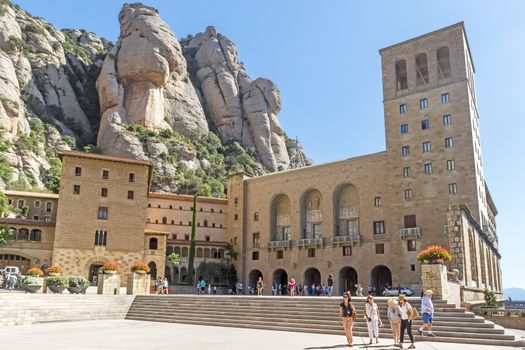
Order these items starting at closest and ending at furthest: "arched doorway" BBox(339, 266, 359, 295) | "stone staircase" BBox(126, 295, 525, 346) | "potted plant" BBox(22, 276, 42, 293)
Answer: "stone staircase" BBox(126, 295, 525, 346) < "potted plant" BBox(22, 276, 42, 293) < "arched doorway" BBox(339, 266, 359, 295)

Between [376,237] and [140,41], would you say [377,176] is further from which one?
[140,41]

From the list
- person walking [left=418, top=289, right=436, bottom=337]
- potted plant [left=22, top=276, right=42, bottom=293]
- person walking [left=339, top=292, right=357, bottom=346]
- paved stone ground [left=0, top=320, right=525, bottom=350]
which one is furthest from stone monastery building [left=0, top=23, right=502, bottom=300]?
person walking [left=339, top=292, right=357, bottom=346]

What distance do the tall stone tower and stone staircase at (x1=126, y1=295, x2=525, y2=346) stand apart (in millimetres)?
23557

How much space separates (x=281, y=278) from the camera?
56.4m

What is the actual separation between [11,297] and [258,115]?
87.8 meters

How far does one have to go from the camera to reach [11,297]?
2222cm

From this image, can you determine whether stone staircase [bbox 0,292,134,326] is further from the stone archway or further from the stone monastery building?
the stone archway

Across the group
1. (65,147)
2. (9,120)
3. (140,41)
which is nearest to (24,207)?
(9,120)

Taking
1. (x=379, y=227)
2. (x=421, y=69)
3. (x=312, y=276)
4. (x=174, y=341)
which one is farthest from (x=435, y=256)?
(x=421, y=69)

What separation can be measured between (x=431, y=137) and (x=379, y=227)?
1056 cm

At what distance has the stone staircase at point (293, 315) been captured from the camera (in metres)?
17.0

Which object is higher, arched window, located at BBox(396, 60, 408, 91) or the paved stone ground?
arched window, located at BBox(396, 60, 408, 91)

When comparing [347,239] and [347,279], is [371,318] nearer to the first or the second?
[347,239]

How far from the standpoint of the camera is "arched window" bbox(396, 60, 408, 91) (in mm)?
50412
